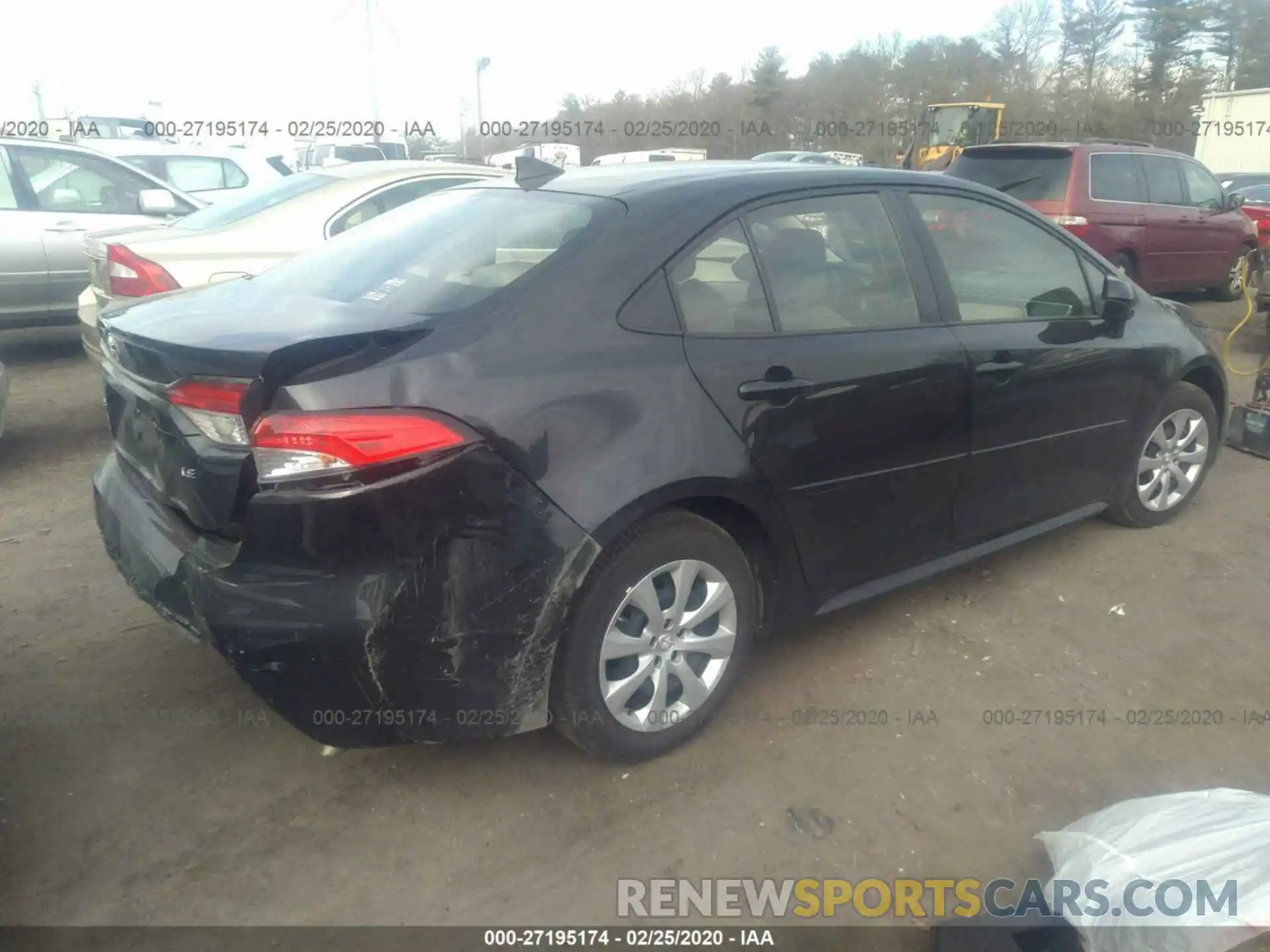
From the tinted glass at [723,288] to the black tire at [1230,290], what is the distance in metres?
10.3

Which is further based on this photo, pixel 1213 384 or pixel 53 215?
pixel 53 215

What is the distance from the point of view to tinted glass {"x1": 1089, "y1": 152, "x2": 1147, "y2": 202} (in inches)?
368

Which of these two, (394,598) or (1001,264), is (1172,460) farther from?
(394,598)

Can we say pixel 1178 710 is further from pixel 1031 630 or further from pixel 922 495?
pixel 922 495

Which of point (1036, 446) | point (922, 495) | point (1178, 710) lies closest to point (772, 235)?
point (922, 495)

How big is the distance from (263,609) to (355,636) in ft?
0.74

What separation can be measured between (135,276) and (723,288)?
3.79 meters

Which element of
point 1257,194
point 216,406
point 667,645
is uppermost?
point 216,406

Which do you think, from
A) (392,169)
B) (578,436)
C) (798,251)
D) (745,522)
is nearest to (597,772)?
(745,522)

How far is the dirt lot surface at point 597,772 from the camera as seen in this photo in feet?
7.86

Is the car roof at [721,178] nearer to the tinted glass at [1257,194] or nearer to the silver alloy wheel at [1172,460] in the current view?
the silver alloy wheel at [1172,460]

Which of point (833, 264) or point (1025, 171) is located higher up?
point (1025, 171)

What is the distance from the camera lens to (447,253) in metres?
2.88

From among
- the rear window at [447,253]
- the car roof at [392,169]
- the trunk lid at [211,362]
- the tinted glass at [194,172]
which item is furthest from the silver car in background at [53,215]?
the trunk lid at [211,362]
